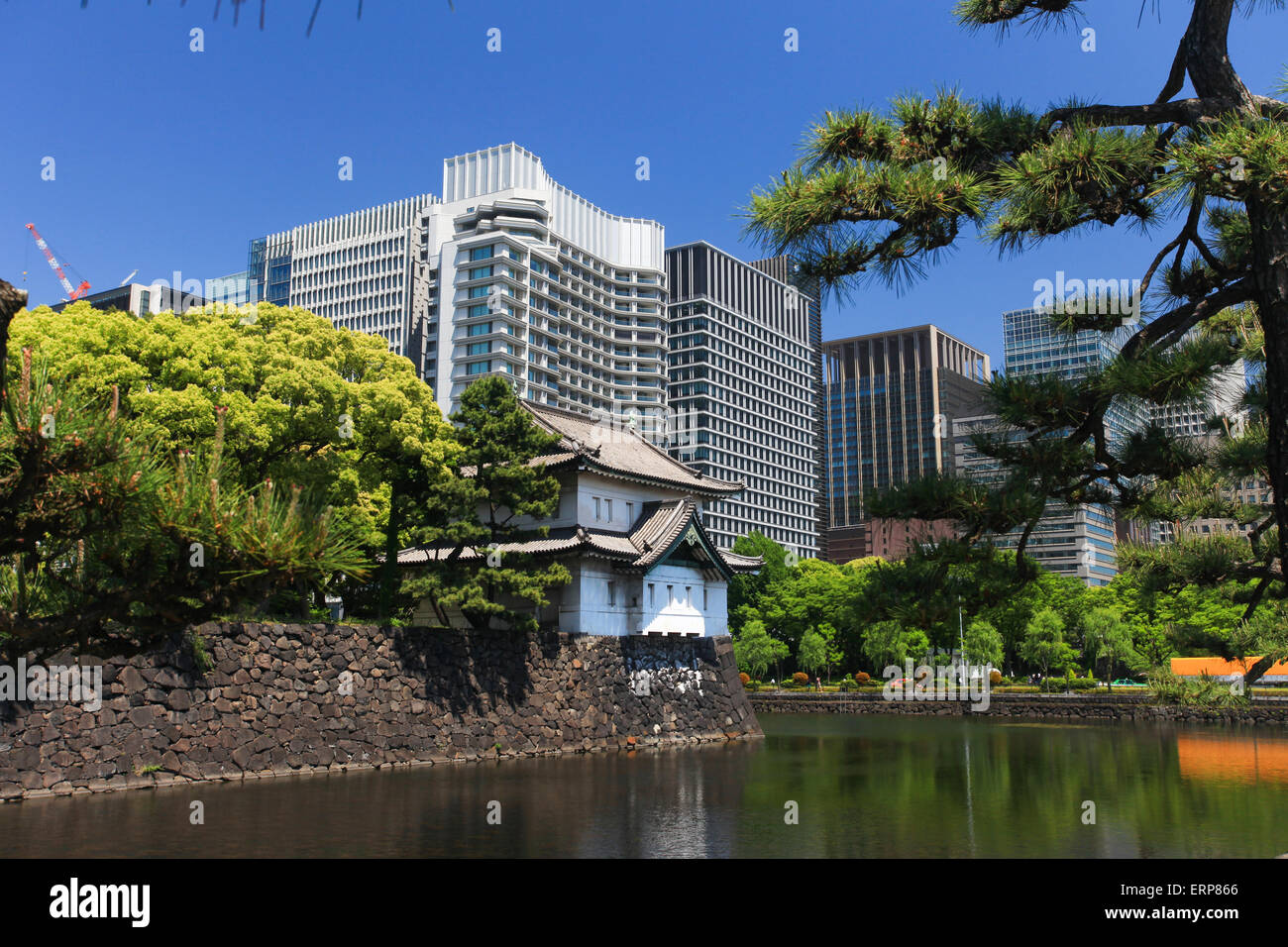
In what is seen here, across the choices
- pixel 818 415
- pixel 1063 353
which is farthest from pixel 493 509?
pixel 818 415

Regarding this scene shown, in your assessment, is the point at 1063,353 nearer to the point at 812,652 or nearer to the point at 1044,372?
the point at 1044,372

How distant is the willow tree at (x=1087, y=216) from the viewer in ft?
17.8

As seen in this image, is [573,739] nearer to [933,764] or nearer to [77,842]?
[933,764]

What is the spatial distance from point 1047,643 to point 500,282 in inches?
2254

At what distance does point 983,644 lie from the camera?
5362 centimetres

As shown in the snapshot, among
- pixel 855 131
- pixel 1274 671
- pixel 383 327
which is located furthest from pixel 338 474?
pixel 383 327

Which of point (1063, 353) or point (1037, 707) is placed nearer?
point (1063, 353)

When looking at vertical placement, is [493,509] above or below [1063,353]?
above

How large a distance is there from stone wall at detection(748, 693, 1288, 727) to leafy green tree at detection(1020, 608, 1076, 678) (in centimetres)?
577

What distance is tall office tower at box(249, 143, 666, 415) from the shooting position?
3546 inches

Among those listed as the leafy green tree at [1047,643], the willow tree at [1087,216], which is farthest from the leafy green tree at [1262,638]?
the leafy green tree at [1047,643]

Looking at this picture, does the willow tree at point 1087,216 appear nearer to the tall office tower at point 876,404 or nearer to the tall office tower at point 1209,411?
the tall office tower at point 1209,411

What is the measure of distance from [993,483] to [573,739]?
2479cm

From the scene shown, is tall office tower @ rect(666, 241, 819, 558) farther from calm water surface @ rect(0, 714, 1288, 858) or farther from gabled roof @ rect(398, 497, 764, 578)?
calm water surface @ rect(0, 714, 1288, 858)
